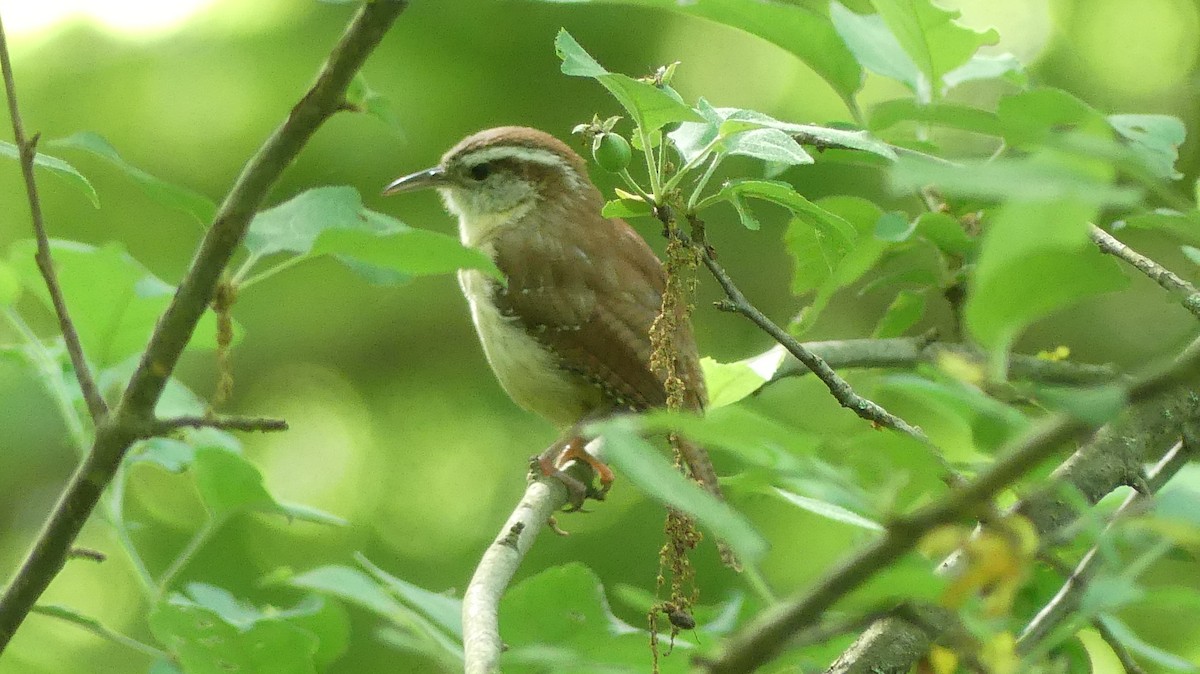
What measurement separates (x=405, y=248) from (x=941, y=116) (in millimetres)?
578

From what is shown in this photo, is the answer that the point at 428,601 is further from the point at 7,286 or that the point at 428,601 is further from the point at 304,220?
the point at 7,286

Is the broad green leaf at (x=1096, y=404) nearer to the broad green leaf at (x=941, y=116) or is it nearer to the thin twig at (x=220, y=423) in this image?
Answer: the broad green leaf at (x=941, y=116)

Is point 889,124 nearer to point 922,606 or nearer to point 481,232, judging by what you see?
point 922,606

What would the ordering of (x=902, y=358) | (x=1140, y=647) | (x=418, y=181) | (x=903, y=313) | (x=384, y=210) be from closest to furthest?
1. (x=1140, y=647)
2. (x=903, y=313)
3. (x=902, y=358)
4. (x=418, y=181)
5. (x=384, y=210)

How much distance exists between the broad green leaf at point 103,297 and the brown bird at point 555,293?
1.97 meters

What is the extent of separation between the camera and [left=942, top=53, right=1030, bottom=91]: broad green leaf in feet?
7.21

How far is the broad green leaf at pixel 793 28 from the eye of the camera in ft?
5.70

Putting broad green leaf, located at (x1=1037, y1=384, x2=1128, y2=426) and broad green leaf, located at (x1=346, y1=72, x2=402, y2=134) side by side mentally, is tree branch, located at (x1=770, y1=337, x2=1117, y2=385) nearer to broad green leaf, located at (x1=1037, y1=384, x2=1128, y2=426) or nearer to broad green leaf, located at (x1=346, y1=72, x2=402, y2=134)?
broad green leaf, located at (x1=346, y1=72, x2=402, y2=134)

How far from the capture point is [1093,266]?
718 mm

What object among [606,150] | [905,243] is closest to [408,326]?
[905,243]

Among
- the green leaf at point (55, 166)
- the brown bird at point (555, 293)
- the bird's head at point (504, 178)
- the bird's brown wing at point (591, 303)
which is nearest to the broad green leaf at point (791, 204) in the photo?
the green leaf at point (55, 166)

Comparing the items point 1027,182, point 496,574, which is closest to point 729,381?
point 496,574

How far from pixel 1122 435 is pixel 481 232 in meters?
3.29

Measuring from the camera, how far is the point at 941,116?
4.45 ft
